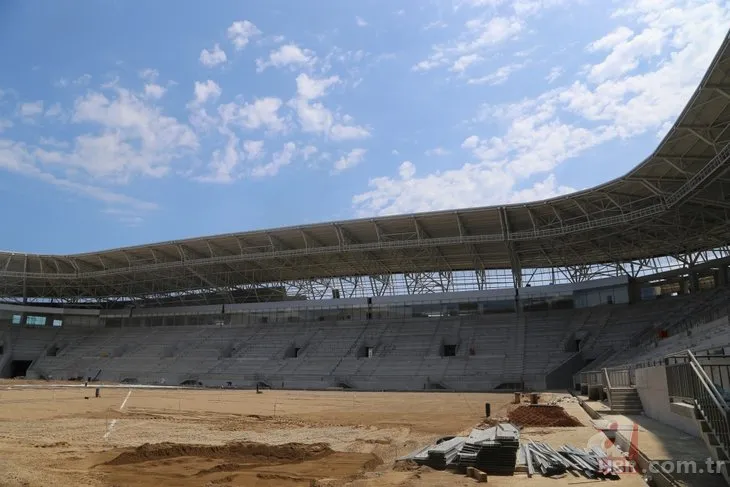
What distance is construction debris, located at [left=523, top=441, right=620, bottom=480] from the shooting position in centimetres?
891

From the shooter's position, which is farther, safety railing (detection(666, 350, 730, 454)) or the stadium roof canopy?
the stadium roof canopy

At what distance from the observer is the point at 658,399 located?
14.1 meters

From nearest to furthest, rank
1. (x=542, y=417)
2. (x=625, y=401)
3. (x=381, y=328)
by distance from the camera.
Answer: (x=625, y=401) < (x=542, y=417) < (x=381, y=328)

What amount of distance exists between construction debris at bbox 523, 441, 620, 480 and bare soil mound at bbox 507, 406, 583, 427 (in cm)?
610

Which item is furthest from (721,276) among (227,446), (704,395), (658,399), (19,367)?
(19,367)

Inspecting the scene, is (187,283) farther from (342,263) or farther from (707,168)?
(707,168)

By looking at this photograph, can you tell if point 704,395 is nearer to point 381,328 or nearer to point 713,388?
point 713,388

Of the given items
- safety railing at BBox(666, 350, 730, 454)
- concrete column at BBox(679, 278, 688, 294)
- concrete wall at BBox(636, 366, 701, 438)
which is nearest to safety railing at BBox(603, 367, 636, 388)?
concrete wall at BBox(636, 366, 701, 438)

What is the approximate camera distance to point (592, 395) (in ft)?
84.8

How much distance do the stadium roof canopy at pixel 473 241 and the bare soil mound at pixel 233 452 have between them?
22.3m

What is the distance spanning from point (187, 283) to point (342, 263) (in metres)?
22.1

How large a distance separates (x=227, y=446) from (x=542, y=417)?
1099cm

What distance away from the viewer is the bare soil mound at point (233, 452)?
11867 millimetres

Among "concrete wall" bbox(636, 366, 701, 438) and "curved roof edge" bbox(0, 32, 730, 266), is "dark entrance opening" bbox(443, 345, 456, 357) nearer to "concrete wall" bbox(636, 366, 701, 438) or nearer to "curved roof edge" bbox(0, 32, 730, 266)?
"curved roof edge" bbox(0, 32, 730, 266)
